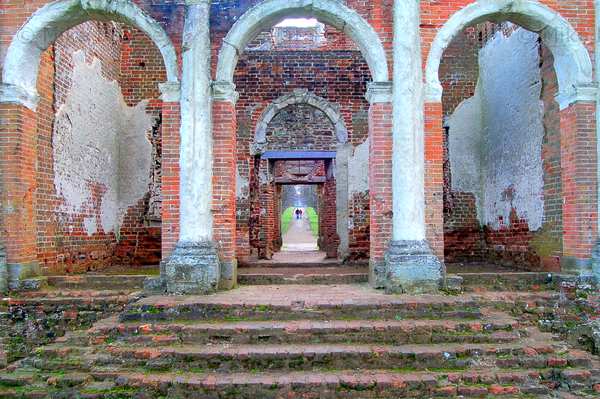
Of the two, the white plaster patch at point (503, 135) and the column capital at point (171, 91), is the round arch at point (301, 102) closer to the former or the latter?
the white plaster patch at point (503, 135)

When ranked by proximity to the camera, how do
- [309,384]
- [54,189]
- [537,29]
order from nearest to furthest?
1. [309,384]
2. [537,29]
3. [54,189]

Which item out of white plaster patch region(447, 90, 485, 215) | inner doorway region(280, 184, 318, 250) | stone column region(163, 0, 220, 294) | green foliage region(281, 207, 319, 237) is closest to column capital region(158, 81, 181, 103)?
stone column region(163, 0, 220, 294)

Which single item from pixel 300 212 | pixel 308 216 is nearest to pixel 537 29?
pixel 308 216

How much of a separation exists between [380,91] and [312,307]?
330cm

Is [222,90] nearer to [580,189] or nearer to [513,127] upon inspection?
[580,189]

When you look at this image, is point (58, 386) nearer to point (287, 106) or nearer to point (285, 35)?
point (287, 106)

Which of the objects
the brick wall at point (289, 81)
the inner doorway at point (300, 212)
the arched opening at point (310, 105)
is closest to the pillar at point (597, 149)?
the arched opening at point (310, 105)

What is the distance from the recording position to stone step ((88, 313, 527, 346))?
5309 millimetres

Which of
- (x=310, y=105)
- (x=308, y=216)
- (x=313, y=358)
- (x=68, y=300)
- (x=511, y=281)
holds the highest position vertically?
(x=310, y=105)

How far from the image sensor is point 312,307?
5.95 m

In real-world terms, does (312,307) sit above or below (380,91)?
below

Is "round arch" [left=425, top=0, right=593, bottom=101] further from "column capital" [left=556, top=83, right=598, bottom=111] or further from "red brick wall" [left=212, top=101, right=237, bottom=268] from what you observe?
"red brick wall" [left=212, top=101, right=237, bottom=268]

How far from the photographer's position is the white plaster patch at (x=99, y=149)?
29.1 ft

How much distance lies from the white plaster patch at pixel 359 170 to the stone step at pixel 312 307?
5121 mm
